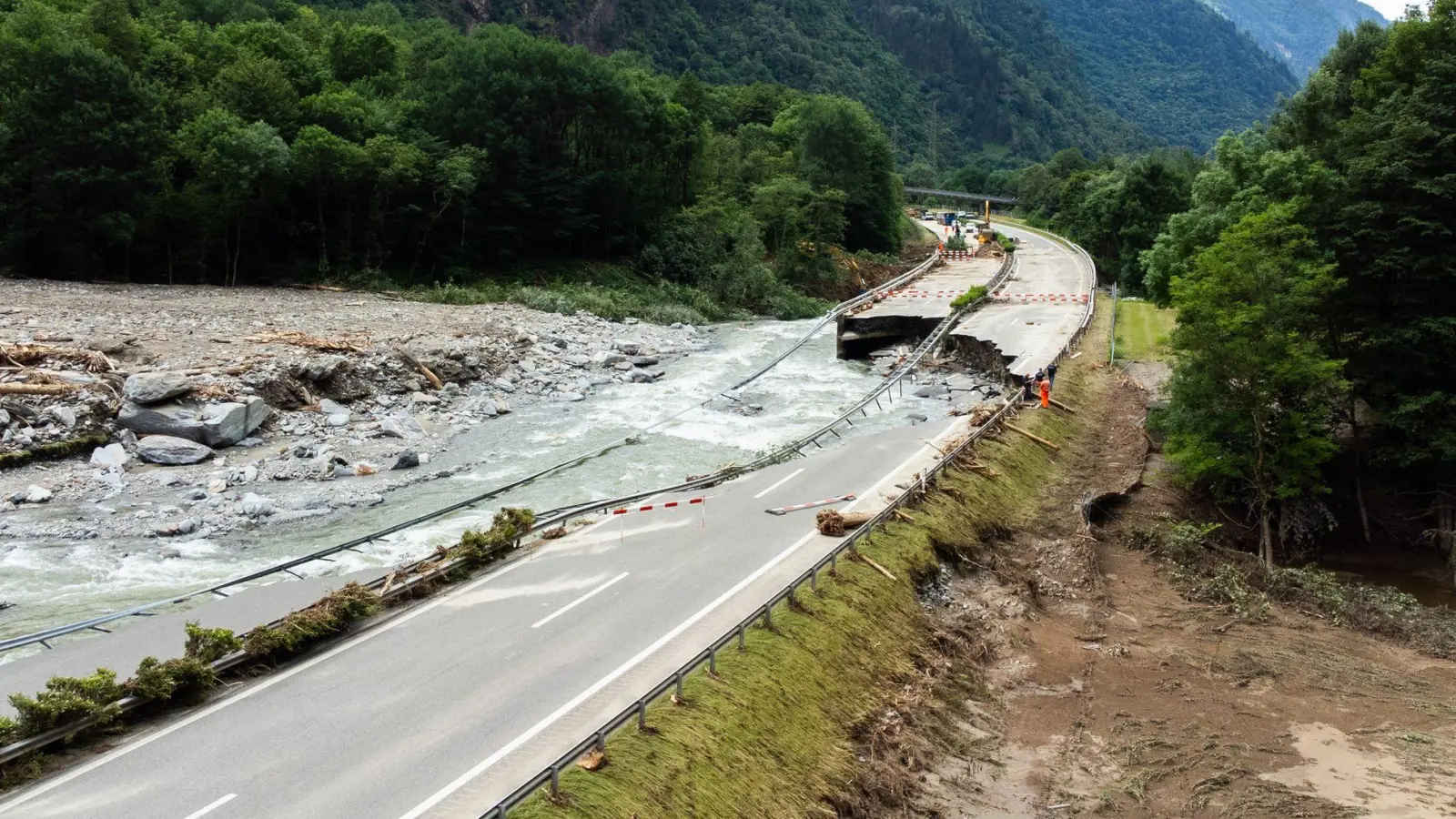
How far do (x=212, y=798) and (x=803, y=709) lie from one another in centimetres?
794

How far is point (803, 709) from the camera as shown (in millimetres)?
15070

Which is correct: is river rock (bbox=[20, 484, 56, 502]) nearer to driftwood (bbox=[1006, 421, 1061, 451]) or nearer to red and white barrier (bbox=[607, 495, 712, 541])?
red and white barrier (bbox=[607, 495, 712, 541])

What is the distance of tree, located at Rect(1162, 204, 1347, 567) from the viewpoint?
2616 centimetres

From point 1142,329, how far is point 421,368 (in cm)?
3412

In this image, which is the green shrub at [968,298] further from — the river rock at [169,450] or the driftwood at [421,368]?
the river rock at [169,450]

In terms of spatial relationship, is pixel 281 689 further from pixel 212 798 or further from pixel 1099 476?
pixel 1099 476

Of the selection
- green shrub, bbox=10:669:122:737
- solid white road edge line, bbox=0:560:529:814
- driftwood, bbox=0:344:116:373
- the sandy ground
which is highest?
driftwood, bbox=0:344:116:373

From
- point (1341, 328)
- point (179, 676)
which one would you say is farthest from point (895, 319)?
point (179, 676)

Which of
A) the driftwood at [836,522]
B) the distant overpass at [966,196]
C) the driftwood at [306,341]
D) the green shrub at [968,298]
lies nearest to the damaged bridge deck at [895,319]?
the green shrub at [968,298]

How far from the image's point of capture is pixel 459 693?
14.0 m

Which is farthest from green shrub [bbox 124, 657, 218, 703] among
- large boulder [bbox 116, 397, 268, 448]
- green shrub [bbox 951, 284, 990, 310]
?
green shrub [bbox 951, 284, 990, 310]

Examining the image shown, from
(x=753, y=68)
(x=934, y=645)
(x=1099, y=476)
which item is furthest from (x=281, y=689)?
(x=753, y=68)

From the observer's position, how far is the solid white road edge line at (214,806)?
10.9 metres

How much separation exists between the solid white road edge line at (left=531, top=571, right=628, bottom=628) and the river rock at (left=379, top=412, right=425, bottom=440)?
13774 millimetres
